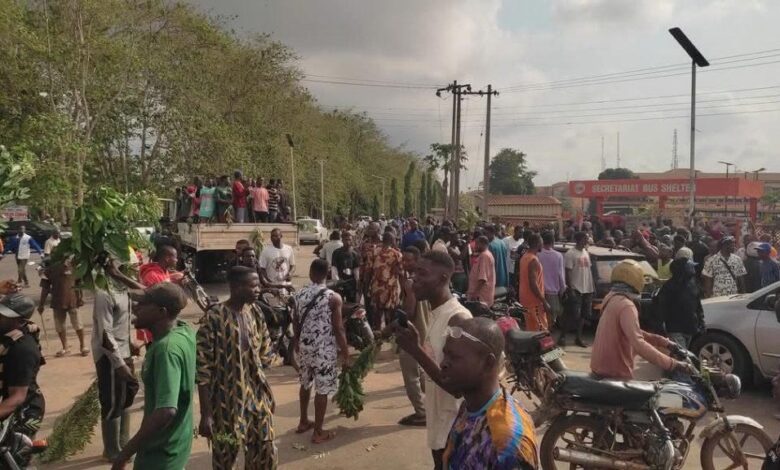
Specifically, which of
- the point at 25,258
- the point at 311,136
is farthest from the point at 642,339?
the point at 311,136

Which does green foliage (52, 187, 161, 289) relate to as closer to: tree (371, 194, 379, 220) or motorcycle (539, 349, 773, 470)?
motorcycle (539, 349, 773, 470)

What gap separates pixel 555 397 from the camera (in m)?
4.23

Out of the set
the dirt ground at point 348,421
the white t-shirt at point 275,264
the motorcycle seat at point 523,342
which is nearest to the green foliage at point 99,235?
the dirt ground at point 348,421

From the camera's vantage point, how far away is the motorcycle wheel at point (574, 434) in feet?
13.9

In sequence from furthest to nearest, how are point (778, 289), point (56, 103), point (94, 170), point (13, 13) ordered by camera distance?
point (94, 170), point (56, 103), point (13, 13), point (778, 289)

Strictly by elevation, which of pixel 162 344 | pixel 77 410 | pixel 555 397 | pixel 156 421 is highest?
pixel 162 344

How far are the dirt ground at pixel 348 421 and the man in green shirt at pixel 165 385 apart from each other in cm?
210

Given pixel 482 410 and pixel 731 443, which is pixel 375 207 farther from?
pixel 482 410

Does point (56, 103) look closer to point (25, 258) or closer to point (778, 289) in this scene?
point (25, 258)

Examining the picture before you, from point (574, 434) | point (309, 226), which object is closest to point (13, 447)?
point (574, 434)

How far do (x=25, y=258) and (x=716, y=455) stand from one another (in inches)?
610

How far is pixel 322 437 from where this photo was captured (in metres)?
Answer: 5.42

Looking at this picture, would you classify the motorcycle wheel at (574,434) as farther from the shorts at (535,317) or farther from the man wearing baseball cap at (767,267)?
the man wearing baseball cap at (767,267)

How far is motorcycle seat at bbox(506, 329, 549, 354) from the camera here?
4.40 meters
